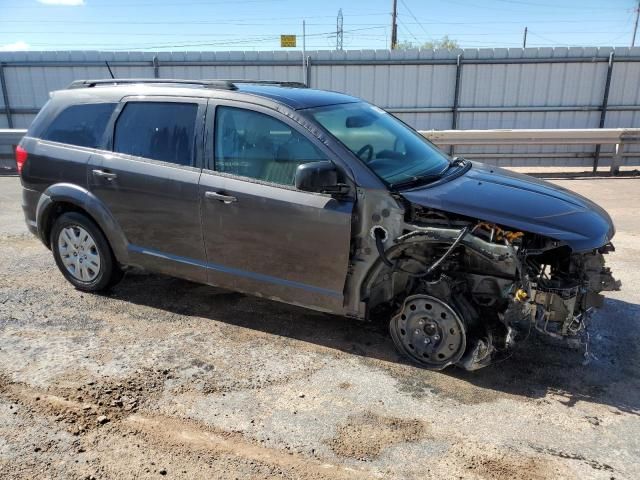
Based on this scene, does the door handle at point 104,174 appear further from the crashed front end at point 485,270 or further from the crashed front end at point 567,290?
the crashed front end at point 567,290

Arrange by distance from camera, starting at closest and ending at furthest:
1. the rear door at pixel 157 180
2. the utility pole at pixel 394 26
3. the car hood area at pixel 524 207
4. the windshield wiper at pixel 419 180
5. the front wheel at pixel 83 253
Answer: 1. the car hood area at pixel 524 207
2. the windshield wiper at pixel 419 180
3. the rear door at pixel 157 180
4. the front wheel at pixel 83 253
5. the utility pole at pixel 394 26

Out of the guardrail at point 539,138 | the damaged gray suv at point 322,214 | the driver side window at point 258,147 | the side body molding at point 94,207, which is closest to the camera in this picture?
the damaged gray suv at point 322,214

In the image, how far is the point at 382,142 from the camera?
168 inches

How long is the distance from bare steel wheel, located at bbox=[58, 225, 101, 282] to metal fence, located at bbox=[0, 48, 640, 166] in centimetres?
1084

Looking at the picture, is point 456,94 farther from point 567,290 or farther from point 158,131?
point 567,290

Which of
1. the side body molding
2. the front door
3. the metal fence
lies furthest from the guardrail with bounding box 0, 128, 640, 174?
the side body molding

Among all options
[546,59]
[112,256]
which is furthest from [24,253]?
[546,59]

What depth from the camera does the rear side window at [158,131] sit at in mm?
4301

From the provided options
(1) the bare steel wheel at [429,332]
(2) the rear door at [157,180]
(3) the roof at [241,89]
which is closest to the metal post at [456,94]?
(3) the roof at [241,89]

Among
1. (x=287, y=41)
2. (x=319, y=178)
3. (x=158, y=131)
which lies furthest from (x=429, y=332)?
(x=287, y=41)

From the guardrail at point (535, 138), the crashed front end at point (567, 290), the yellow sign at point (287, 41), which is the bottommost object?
the crashed front end at point (567, 290)

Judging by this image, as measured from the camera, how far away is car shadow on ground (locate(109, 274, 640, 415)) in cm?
357

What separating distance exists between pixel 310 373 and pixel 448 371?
0.98 metres

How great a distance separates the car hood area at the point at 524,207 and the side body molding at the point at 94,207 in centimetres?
261
